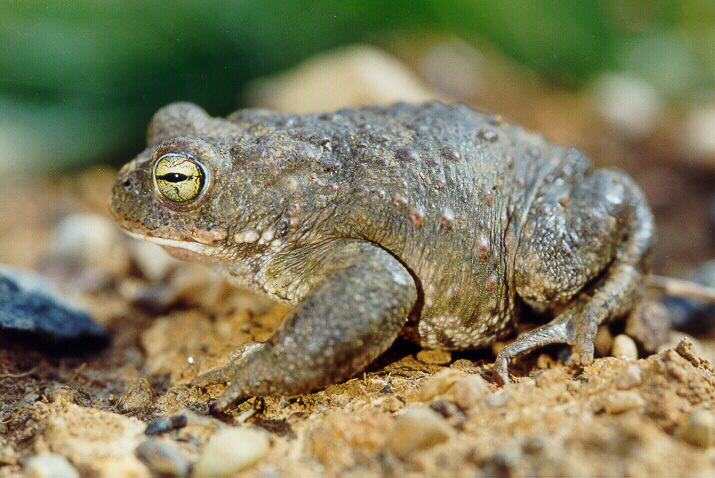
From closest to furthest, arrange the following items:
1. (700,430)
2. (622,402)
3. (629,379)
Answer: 1. (700,430)
2. (622,402)
3. (629,379)

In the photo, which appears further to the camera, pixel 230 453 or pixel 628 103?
pixel 628 103

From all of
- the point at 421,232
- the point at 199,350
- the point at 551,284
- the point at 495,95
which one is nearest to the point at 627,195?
the point at 551,284

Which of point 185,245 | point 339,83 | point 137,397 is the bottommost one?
point 137,397

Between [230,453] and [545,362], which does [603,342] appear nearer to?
[545,362]

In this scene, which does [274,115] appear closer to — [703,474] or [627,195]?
[627,195]

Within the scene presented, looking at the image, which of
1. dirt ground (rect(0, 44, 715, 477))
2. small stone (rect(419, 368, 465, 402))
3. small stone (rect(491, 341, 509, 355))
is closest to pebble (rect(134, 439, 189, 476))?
dirt ground (rect(0, 44, 715, 477))

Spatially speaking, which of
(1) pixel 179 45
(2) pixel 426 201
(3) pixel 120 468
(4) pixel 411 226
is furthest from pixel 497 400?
(1) pixel 179 45
